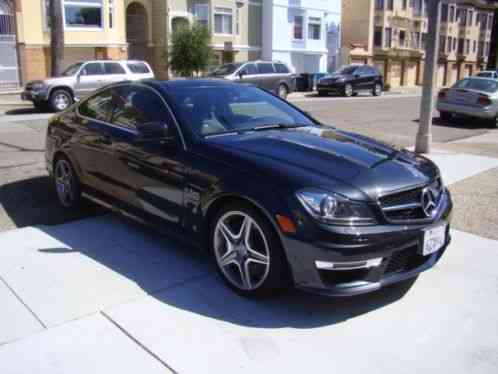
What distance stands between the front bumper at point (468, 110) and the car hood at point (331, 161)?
12.2 meters

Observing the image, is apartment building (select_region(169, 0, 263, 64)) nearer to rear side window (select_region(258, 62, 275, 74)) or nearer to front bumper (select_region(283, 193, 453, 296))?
rear side window (select_region(258, 62, 275, 74))

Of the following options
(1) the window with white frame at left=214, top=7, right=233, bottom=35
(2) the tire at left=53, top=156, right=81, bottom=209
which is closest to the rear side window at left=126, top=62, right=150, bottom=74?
(2) the tire at left=53, top=156, right=81, bottom=209

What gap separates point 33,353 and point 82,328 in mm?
354

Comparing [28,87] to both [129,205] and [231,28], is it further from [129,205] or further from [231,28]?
[231,28]

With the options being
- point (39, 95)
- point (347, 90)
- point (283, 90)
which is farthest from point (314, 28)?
point (39, 95)

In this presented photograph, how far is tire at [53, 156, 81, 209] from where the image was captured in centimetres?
583

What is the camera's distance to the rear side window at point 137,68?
63.2 feet

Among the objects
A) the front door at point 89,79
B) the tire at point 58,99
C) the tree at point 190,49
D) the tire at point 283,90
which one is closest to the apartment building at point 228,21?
the tree at point 190,49

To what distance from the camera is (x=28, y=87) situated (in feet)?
58.0

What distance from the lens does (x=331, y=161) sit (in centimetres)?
388

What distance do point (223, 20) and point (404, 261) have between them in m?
31.0

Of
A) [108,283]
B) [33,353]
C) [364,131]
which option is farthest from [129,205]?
[364,131]

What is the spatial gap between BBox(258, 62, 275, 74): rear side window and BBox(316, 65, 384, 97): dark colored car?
5639 mm

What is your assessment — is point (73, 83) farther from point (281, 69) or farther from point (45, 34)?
point (281, 69)
